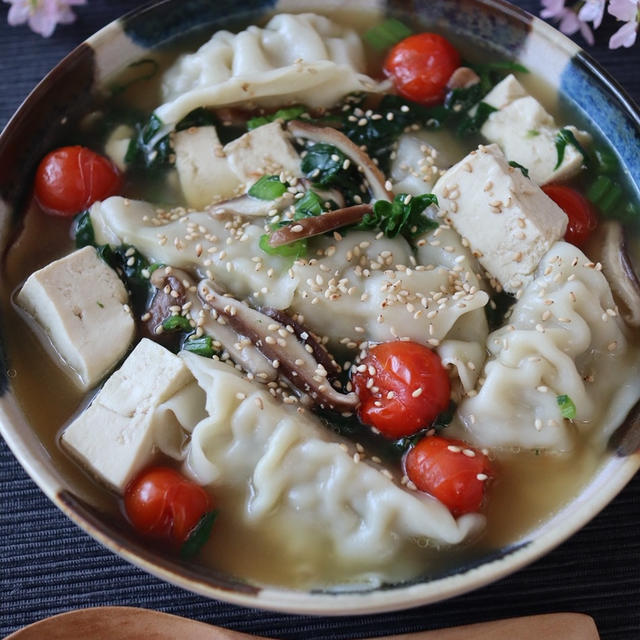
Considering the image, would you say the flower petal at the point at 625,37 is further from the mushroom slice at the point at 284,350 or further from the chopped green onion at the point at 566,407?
the mushroom slice at the point at 284,350

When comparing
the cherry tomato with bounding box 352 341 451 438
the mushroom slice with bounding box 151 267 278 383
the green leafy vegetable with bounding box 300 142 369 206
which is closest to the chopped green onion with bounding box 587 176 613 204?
the green leafy vegetable with bounding box 300 142 369 206

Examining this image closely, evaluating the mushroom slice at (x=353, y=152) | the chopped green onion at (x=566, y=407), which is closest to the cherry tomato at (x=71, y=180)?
the mushroom slice at (x=353, y=152)

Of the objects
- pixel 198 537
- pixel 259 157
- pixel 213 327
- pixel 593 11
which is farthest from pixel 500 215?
pixel 198 537

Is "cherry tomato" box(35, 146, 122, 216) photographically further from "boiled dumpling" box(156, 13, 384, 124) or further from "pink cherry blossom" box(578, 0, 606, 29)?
"pink cherry blossom" box(578, 0, 606, 29)

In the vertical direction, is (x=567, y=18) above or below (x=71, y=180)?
above

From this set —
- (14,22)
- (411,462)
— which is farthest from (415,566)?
(14,22)

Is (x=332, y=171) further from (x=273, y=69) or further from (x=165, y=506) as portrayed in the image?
(x=165, y=506)
